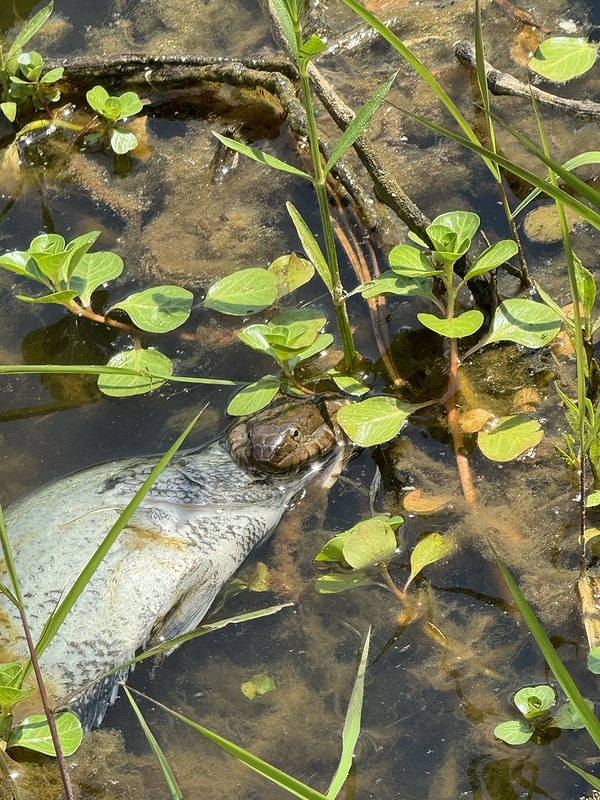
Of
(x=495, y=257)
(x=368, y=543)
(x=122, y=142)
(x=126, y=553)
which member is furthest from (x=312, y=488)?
(x=122, y=142)

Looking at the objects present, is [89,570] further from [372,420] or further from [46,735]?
[372,420]

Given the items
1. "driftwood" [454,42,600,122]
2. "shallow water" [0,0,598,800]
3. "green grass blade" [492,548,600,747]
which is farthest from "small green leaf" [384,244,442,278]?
"green grass blade" [492,548,600,747]

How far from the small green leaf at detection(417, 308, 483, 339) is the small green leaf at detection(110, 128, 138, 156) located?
66.6 inches

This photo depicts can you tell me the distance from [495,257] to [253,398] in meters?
0.87

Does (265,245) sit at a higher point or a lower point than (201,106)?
lower

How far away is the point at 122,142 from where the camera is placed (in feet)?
12.8

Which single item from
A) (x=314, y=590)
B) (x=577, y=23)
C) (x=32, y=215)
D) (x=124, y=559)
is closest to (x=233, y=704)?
(x=314, y=590)

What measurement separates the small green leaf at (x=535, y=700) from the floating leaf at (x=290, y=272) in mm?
1656

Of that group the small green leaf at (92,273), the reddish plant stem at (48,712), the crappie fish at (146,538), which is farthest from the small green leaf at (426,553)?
the small green leaf at (92,273)

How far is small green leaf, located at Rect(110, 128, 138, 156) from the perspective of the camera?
12.8ft

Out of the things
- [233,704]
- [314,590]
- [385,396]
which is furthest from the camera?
[385,396]

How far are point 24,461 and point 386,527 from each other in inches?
52.0

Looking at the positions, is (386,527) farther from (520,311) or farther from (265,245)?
(265,245)

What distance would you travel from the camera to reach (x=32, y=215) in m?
3.81
